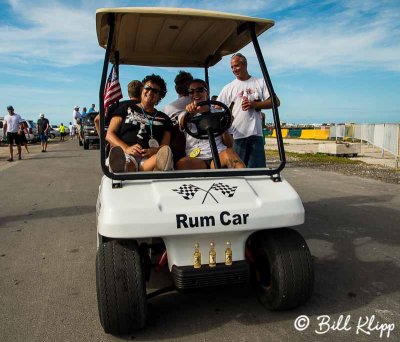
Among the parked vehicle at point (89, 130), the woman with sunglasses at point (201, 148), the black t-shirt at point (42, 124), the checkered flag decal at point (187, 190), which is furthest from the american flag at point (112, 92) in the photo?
the black t-shirt at point (42, 124)

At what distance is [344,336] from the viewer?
8.31ft

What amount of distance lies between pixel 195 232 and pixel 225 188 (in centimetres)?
40

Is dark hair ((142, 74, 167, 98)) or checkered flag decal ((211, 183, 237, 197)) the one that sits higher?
dark hair ((142, 74, 167, 98))

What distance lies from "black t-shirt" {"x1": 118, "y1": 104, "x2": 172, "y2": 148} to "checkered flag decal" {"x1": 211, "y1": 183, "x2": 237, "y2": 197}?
1.16 m

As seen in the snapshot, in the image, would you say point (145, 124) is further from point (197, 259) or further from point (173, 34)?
point (197, 259)

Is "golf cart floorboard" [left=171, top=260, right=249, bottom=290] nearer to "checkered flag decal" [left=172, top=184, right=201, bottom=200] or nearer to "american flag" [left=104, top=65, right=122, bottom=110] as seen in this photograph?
"checkered flag decal" [left=172, top=184, right=201, bottom=200]

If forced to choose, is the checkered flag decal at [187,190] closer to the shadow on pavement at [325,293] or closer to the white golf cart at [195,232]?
the white golf cart at [195,232]

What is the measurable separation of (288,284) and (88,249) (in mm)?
2350

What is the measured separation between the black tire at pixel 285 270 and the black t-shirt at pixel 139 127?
4.74 feet

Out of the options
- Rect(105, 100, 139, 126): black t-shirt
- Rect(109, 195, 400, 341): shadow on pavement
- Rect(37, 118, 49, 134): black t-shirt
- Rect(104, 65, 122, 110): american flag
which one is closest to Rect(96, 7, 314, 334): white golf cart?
Rect(109, 195, 400, 341): shadow on pavement

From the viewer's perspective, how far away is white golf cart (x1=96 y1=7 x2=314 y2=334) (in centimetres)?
243

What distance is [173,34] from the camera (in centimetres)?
384

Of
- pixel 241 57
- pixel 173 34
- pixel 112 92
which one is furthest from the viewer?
pixel 241 57

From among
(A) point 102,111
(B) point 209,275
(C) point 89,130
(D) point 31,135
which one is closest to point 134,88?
(A) point 102,111
